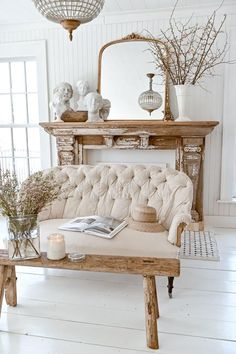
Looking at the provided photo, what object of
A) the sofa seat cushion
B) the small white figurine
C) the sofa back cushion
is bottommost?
the sofa seat cushion

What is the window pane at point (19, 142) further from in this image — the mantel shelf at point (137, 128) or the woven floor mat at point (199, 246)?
the woven floor mat at point (199, 246)

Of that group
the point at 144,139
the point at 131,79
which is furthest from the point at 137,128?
the point at 131,79

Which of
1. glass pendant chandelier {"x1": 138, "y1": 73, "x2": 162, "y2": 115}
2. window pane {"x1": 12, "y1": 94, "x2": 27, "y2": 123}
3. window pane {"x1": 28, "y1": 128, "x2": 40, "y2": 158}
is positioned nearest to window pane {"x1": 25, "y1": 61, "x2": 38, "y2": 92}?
window pane {"x1": 12, "y1": 94, "x2": 27, "y2": 123}

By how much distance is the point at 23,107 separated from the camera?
4.57m

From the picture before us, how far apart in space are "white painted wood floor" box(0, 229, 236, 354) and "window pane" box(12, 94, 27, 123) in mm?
2325

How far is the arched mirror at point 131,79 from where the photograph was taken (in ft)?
13.0

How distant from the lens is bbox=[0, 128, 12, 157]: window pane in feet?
15.3

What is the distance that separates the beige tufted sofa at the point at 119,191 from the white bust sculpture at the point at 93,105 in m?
0.95

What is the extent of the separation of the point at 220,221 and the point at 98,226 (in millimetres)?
2121

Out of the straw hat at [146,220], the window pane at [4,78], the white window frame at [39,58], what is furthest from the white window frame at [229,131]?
the window pane at [4,78]

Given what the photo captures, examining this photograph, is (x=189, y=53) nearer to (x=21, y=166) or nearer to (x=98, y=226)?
(x=98, y=226)

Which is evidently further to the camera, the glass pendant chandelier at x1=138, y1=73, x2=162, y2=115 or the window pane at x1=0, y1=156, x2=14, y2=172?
the window pane at x1=0, y1=156, x2=14, y2=172

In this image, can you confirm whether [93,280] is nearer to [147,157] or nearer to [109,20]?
[147,157]

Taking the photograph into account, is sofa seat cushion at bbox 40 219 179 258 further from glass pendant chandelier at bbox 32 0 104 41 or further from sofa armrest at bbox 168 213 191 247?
glass pendant chandelier at bbox 32 0 104 41
